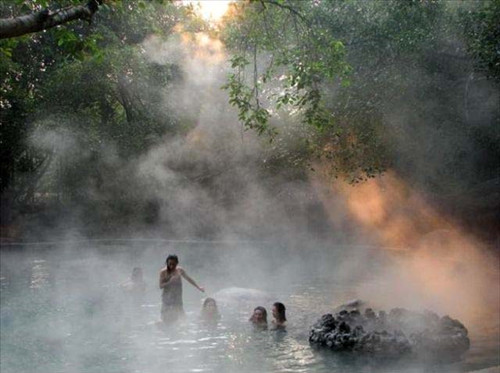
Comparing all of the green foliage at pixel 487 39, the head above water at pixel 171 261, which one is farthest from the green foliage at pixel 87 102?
the green foliage at pixel 487 39

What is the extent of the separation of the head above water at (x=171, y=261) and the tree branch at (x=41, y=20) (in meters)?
6.79

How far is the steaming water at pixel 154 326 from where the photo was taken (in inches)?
364

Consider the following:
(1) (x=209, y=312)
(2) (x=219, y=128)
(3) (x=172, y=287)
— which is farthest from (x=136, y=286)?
(2) (x=219, y=128)

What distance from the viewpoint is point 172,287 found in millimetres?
11820

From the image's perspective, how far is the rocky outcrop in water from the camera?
31.2 feet

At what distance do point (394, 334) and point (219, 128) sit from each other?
20.8 metres

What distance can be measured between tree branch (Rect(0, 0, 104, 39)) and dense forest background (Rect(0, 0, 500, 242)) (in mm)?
9608

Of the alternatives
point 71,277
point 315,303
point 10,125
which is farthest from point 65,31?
point 10,125

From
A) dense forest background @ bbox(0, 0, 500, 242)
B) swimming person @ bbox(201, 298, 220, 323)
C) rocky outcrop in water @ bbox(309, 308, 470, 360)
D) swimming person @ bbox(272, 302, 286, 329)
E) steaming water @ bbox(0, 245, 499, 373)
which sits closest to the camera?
steaming water @ bbox(0, 245, 499, 373)

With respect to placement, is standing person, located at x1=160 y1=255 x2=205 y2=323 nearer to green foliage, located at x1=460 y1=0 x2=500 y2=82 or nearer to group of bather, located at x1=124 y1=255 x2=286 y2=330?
group of bather, located at x1=124 y1=255 x2=286 y2=330

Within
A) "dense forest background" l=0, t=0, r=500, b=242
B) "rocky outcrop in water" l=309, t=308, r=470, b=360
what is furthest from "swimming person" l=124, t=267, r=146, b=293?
"rocky outcrop in water" l=309, t=308, r=470, b=360

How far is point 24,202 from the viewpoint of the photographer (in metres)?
33.8

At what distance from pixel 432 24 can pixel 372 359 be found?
30.8 feet

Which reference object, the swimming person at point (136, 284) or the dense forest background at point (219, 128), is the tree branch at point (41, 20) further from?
the swimming person at point (136, 284)
